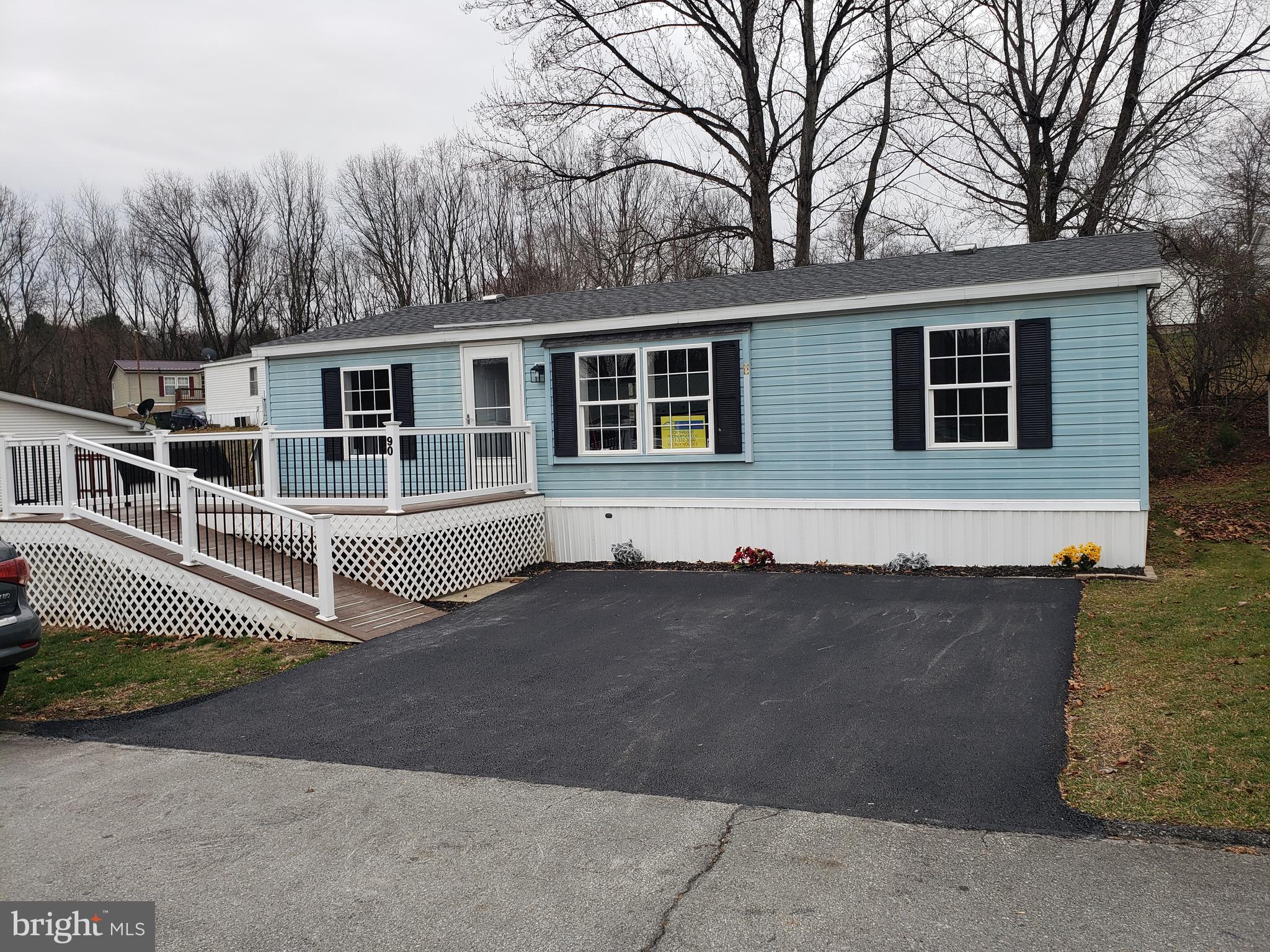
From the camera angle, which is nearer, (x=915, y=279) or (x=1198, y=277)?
(x=915, y=279)

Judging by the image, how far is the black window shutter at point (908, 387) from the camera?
421 inches

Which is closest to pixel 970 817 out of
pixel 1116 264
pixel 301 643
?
pixel 301 643

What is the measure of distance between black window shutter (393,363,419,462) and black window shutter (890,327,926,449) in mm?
6756

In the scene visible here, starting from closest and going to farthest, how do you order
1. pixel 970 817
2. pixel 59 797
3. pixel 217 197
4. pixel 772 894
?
pixel 772 894
pixel 970 817
pixel 59 797
pixel 217 197

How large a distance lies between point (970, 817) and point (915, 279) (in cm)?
812

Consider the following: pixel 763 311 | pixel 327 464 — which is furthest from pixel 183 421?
pixel 763 311

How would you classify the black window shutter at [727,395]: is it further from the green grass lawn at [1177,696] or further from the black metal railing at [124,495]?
the black metal railing at [124,495]

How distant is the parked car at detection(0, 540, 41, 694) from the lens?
616 cm

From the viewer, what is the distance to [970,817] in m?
4.23

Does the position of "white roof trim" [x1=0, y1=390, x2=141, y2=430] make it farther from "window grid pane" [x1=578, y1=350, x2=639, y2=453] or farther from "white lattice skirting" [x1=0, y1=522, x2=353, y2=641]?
"window grid pane" [x1=578, y1=350, x2=639, y2=453]

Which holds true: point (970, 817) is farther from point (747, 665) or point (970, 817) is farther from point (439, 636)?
point (439, 636)

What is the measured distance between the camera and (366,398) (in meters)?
13.8

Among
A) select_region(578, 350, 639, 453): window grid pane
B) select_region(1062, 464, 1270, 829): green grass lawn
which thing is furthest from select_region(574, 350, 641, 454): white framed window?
select_region(1062, 464, 1270, 829): green grass lawn

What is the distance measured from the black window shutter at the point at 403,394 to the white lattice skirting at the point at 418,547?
2754mm
